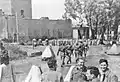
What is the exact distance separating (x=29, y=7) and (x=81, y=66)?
4410 centimetres

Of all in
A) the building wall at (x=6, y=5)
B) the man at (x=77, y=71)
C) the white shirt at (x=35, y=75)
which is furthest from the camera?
the building wall at (x=6, y=5)

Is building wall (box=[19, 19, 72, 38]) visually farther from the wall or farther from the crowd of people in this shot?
the crowd of people

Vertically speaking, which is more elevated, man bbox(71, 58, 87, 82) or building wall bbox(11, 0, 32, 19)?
building wall bbox(11, 0, 32, 19)

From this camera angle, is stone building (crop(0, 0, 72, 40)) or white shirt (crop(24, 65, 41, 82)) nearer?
white shirt (crop(24, 65, 41, 82))

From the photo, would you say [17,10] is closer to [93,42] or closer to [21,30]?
[21,30]

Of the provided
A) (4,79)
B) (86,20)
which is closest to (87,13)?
(86,20)

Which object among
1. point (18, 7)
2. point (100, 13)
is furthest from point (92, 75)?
point (18, 7)

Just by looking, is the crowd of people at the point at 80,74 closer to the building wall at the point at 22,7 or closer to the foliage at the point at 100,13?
the foliage at the point at 100,13

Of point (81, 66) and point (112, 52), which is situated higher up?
point (81, 66)

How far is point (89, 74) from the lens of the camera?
213 inches

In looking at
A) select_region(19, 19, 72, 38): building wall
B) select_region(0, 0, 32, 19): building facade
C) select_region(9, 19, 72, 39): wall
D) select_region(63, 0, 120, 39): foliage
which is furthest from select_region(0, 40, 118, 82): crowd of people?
select_region(0, 0, 32, 19): building facade

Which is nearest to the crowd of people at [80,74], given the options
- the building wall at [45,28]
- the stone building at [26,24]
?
the stone building at [26,24]

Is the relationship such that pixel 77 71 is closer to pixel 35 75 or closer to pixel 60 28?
pixel 35 75

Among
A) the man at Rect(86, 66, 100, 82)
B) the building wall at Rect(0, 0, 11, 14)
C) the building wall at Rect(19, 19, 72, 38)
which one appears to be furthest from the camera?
the building wall at Rect(0, 0, 11, 14)
